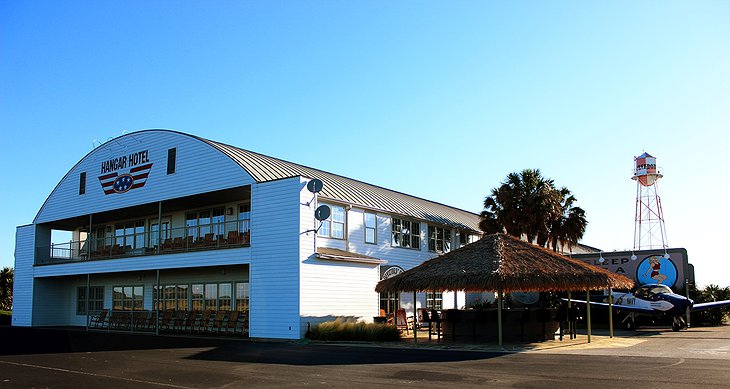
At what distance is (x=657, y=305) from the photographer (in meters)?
26.4

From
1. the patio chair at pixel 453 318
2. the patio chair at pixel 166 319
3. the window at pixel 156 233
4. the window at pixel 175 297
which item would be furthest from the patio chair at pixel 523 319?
the window at pixel 156 233

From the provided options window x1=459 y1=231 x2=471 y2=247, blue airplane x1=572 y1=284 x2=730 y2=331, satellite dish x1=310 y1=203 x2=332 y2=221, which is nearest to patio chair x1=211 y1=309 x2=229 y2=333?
satellite dish x1=310 y1=203 x2=332 y2=221

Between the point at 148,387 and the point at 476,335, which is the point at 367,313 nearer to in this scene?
the point at 476,335

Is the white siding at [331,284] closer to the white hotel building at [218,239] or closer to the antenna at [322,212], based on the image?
the white hotel building at [218,239]

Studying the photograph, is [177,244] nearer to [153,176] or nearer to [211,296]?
[211,296]

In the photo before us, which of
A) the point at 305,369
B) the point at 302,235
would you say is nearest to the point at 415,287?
the point at 302,235

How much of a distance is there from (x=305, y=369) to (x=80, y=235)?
88.2 ft

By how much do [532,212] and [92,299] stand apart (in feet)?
76.3

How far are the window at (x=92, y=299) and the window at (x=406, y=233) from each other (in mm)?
15469

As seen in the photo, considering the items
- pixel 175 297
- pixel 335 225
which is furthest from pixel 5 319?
pixel 335 225

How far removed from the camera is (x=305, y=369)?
1373cm

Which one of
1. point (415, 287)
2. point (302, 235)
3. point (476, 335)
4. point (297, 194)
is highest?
point (297, 194)

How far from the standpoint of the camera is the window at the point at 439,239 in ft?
109

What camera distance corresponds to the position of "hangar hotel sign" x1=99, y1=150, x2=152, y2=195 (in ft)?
94.7
